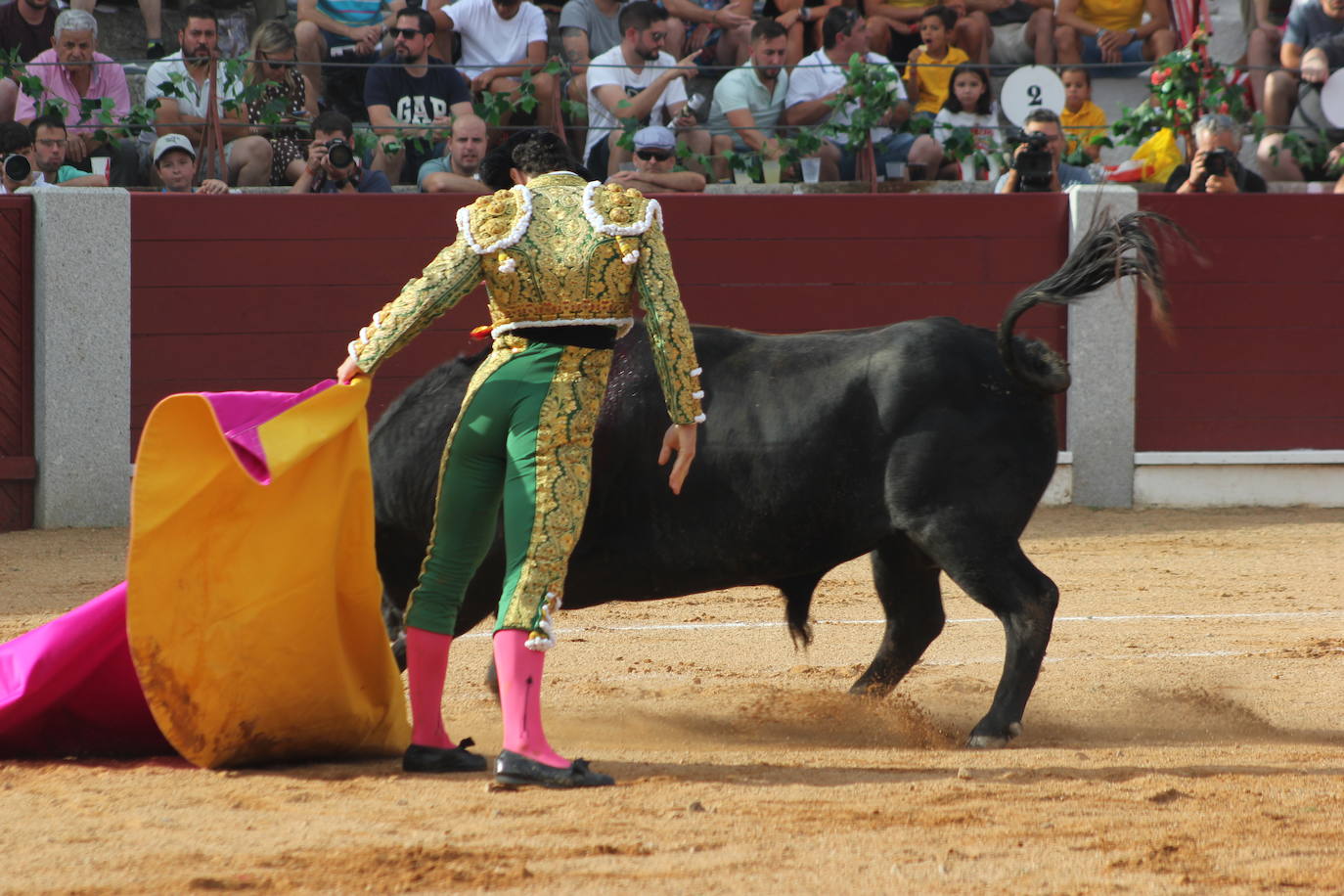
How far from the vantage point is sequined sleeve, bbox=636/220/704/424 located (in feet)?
10.1

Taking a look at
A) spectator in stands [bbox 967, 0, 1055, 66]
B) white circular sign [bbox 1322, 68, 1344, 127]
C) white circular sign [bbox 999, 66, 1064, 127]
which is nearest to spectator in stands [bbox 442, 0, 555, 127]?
white circular sign [bbox 999, 66, 1064, 127]

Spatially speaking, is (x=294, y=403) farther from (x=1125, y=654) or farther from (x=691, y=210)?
(x=691, y=210)

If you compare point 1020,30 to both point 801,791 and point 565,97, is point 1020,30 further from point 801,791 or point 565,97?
point 801,791

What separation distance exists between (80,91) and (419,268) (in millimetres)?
1850

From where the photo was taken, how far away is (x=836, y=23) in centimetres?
891

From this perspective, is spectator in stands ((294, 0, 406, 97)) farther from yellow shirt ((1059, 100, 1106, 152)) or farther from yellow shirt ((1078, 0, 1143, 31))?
yellow shirt ((1078, 0, 1143, 31))

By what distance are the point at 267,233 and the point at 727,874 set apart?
577 cm

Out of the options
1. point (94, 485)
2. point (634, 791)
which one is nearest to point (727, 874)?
point (634, 791)

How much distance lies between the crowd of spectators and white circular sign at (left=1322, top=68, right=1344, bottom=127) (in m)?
0.07

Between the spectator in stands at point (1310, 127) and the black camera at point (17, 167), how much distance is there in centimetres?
612

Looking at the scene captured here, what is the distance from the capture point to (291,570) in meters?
3.22

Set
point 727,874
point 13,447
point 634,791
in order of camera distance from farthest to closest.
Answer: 1. point 13,447
2. point 634,791
3. point 727,874

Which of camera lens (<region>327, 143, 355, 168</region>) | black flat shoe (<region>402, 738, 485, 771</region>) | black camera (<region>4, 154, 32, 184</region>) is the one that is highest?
camera lens (<region>327, 143, 355, 168</region>)

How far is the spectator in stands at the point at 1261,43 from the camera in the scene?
30.7 feet
